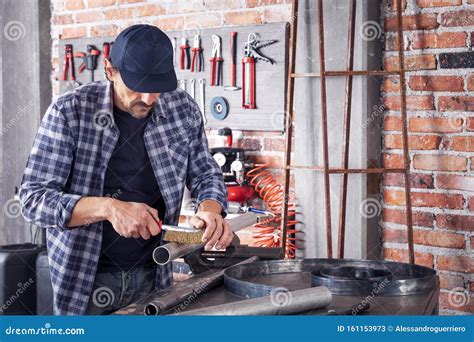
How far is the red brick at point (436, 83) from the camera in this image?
2.97 metres

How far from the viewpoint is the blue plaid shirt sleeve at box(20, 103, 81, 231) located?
2027 millimetres

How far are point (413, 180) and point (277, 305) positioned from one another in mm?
1792

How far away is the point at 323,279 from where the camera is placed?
5.61ft

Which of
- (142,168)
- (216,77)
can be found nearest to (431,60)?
(216,77)

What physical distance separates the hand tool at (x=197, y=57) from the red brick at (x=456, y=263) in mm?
1592

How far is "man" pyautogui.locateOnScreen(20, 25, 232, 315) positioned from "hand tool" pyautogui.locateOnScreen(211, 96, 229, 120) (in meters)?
1.24

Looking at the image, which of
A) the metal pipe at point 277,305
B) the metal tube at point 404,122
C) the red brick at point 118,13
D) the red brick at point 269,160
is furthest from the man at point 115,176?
the red brick at point 118,13

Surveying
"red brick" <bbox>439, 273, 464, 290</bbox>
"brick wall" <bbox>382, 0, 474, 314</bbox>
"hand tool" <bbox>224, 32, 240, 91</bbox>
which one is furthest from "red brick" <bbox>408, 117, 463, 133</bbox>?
"hand tool" <bbox>224, 32, 240, 91</bbox>

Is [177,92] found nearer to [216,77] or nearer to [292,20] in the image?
[292,20]

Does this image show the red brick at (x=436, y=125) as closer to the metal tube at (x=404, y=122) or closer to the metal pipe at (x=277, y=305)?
the metal tube at (x=404, y=122)

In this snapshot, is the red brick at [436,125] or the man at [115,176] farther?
the red brick at [436,125]

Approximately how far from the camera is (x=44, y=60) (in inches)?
174

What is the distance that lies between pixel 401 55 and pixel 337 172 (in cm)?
57

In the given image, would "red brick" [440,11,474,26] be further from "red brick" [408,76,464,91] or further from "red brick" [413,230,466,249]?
"red brick" [413,230,466,249]
